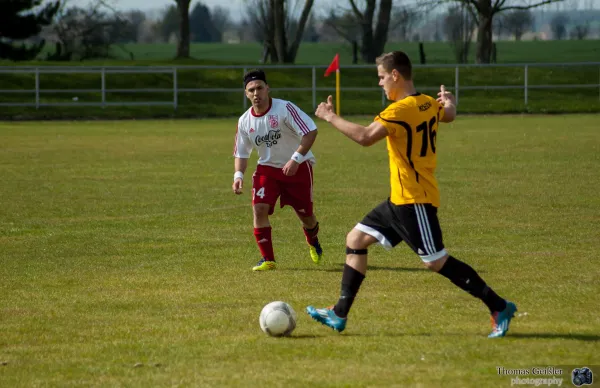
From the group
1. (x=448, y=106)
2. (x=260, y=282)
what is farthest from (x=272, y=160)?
(x=448, y=106)

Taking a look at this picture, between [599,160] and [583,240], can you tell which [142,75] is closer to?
[599,160]

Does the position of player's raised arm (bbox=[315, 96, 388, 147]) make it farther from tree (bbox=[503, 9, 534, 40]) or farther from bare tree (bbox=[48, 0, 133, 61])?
tree (bbox=[503, 9, 534, 40])

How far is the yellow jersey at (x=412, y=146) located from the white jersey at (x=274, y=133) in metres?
2.91

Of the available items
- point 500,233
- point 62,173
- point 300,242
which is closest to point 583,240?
point 500,233

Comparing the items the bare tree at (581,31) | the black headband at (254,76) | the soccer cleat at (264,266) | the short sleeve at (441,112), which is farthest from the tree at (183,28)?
the bare tree at (581,31)

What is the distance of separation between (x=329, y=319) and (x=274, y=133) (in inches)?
128

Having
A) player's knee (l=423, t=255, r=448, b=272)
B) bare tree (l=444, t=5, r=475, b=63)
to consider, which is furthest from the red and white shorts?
bare tree (l=444, t=5, r=475, b=63)

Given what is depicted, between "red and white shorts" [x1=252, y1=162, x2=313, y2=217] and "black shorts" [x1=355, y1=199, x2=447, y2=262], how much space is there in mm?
3114

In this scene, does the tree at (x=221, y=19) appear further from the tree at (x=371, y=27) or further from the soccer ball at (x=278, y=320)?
the soccer ball at (x=278, y=320)

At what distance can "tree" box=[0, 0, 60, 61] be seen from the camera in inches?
1988

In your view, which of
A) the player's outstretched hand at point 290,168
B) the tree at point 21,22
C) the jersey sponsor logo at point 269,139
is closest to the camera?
the player's outstretched hand at point 290,168

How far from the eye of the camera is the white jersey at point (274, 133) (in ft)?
30.8

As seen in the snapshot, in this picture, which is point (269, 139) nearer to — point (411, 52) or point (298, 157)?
point (298, 157)

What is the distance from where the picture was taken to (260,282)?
338 inches
